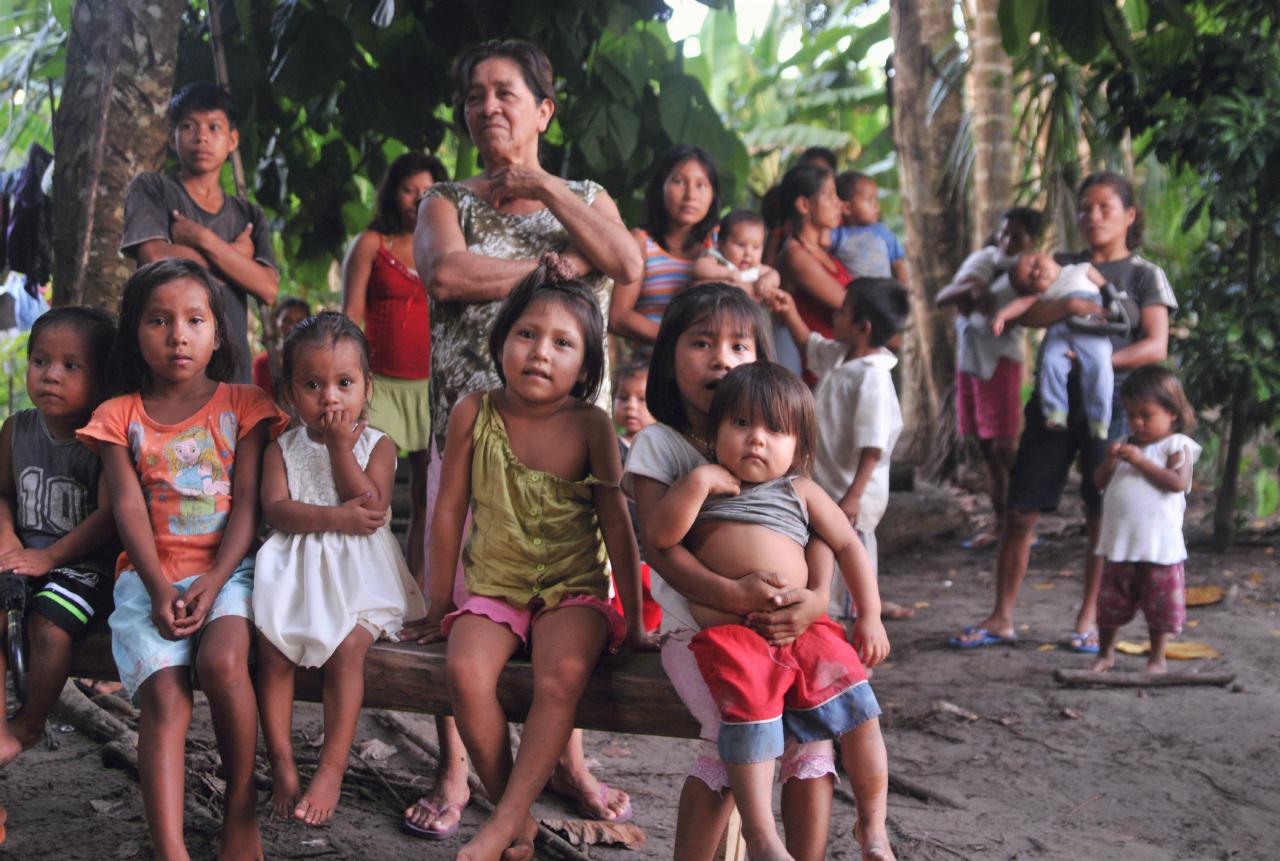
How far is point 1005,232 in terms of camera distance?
17.6 feet

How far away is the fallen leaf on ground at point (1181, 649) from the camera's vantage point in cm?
485

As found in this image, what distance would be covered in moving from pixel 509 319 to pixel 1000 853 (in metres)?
1.90

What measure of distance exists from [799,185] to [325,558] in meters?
2.73

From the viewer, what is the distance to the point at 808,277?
15.0 ft

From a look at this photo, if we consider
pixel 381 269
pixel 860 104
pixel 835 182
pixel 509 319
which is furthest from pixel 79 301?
pixel 860 104

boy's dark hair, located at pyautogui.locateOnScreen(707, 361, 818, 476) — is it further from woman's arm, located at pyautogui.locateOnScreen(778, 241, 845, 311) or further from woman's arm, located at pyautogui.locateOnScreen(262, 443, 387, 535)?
woman's arm, located at pyautogui.locateOnScreen(778, 241, 845, 311)

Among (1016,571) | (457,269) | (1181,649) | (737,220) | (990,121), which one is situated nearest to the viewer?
(457,269)

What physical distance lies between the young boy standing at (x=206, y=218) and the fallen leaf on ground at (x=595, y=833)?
1.51 m

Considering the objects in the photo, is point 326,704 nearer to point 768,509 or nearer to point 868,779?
point 768,509

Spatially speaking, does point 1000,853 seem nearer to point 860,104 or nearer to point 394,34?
point 394,34

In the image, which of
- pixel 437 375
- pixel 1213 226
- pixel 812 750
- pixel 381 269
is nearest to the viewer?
pixel 812 750

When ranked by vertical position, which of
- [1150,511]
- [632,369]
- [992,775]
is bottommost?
[992,775]

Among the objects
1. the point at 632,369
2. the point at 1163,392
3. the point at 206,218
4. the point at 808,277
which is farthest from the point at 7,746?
the point at 1163,392

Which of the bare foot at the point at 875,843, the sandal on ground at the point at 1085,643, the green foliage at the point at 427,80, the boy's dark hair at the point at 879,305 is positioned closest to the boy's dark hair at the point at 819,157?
the green foliage at the point at 427,80
